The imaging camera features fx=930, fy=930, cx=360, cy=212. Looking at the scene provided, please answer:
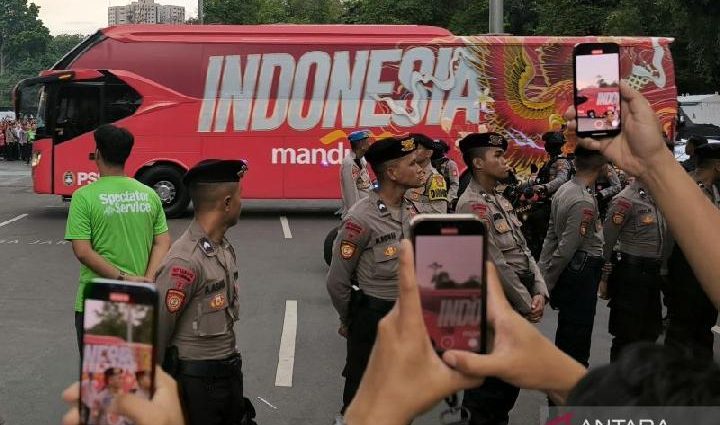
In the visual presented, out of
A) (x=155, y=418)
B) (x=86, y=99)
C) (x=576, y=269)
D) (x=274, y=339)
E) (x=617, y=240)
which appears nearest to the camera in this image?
(x=155, y=418)

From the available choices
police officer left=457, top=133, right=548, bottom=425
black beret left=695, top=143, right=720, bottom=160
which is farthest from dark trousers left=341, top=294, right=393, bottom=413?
black beret left=695, top=143, right=720, bottom=160

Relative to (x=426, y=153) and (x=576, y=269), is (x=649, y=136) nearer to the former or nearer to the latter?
(x=576, y=269)

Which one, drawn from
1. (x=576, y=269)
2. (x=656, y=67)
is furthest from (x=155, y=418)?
(x=656, y=67)

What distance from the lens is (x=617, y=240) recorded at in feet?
21.4

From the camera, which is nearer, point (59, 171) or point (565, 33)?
point (59, 171)

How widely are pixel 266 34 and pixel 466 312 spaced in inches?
628

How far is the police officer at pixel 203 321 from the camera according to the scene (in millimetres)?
3916

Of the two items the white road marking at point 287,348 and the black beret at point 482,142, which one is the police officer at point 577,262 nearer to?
the black beret at point 482,142

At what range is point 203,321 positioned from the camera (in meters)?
4.01

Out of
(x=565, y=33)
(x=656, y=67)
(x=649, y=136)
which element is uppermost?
(x=565, y=33)

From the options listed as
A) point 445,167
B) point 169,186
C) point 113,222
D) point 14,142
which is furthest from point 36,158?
point 14,142

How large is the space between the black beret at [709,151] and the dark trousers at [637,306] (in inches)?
35.3

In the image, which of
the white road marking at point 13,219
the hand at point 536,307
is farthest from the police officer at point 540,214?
the white road marking at point 13,219

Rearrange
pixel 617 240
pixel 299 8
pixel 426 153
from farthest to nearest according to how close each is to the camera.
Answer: pixel 299 8
pixel 426 153
pixel 617 240
